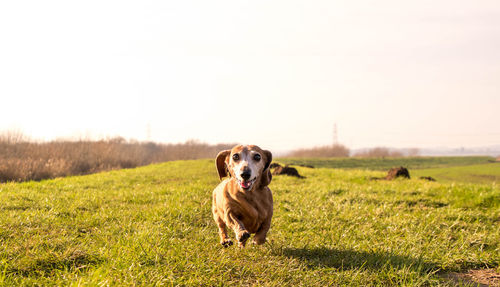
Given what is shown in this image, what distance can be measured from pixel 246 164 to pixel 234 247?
180 centimetres

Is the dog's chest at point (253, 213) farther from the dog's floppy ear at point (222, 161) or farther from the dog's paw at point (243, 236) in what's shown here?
the dog's floppy ear at point (222, 161)

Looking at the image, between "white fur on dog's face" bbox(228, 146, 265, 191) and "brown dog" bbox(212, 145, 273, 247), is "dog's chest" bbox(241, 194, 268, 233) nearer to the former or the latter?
"brown dog" bbox(212, 145, 273, 247)

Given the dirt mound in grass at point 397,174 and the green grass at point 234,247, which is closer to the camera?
the green grass at point 234,247

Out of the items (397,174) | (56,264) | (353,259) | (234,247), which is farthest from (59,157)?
(353,259)

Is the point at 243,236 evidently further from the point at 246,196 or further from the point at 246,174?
the point at 246,174

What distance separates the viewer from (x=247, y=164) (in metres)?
3.79

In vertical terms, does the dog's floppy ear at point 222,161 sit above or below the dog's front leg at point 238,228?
above

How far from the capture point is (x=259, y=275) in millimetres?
3979

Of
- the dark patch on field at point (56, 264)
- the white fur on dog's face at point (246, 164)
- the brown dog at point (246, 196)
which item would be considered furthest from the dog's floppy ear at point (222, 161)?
the dark patch on field at point (56, 264)

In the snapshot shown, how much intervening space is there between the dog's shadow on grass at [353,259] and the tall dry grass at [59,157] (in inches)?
662

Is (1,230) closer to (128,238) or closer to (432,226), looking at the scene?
(128,238)

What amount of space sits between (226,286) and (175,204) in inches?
181

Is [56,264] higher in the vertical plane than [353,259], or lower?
higher

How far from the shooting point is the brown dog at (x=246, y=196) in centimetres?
394
